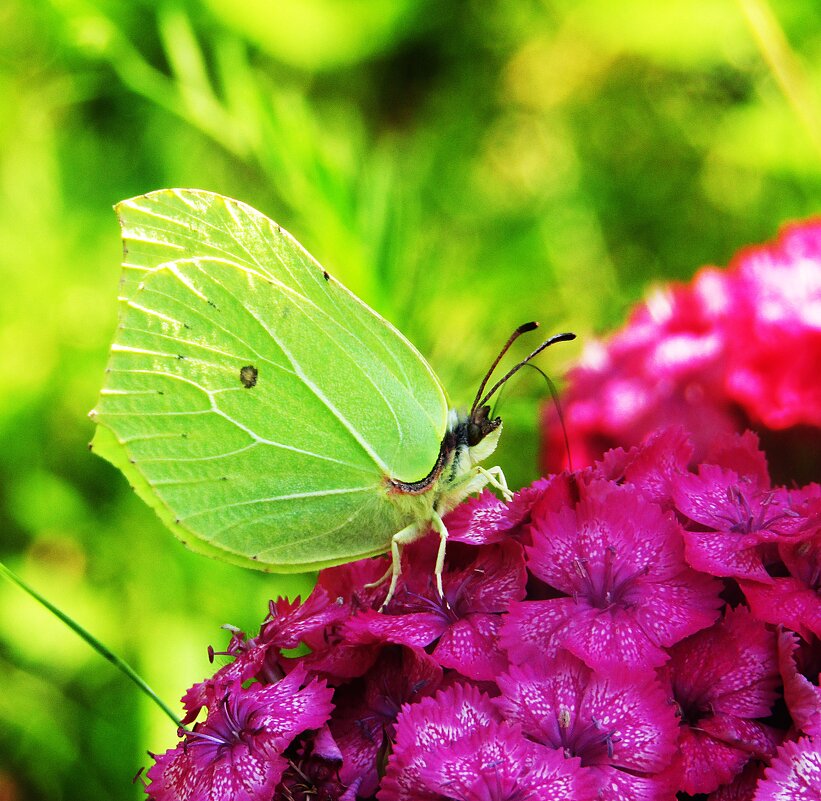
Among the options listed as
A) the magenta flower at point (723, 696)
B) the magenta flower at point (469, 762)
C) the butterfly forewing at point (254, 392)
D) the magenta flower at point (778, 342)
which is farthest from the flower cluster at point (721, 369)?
the magenta flower at point (469, 762)

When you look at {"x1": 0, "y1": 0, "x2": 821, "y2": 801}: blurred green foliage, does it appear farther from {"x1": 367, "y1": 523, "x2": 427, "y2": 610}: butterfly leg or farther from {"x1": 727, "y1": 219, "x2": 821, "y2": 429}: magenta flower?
{"x1": 367, "y1": 523, "x2": 427, "y2": 610}: butterfly leg

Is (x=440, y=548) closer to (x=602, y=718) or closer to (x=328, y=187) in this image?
(x=602, y=718)

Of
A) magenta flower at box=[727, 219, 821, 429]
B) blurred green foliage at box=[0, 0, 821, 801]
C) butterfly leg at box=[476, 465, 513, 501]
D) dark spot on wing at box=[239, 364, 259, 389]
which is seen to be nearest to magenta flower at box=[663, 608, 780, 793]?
butterfly leg at box=[476, 465, 513, 501]

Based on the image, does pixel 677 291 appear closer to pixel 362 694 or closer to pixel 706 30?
pixel 706 30

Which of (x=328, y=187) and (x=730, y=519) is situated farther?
(x=328, y=187)

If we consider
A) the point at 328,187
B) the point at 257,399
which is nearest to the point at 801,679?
the point at 257,399

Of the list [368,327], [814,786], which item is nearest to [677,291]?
[368,327]
